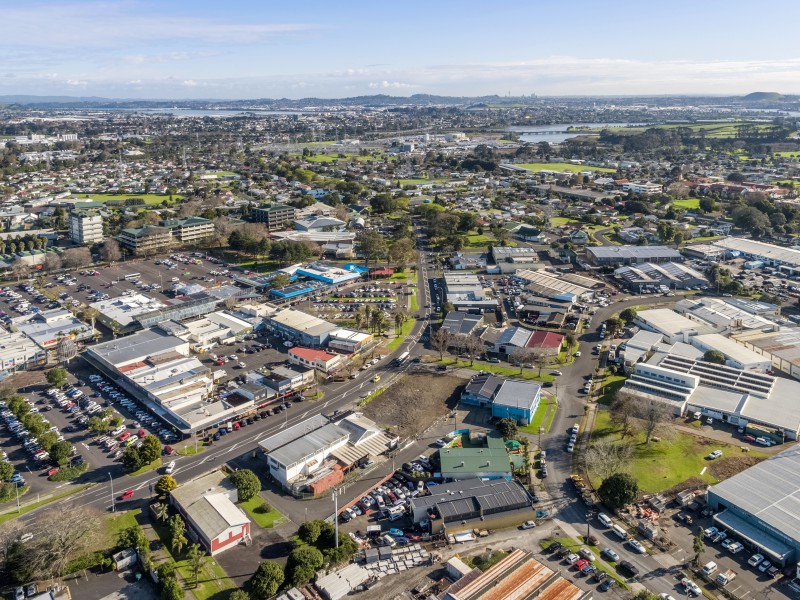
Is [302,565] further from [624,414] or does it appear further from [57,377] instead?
[57,377]

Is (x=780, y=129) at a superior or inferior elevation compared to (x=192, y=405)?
superior

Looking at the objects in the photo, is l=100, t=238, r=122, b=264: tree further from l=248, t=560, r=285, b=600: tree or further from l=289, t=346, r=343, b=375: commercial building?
l=248, t=560, r=285, b=600: tree

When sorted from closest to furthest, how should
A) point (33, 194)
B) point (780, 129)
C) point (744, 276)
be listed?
1. point (744, 276)
2. point (33, 194)
3. point (780, 129)

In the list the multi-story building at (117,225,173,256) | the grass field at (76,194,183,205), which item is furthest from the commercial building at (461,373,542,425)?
the grass field at (76,194,183,205)

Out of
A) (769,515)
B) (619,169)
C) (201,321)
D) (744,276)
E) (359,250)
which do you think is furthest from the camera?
(619,169)

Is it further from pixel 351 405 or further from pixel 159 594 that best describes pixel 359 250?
pixel 159 594

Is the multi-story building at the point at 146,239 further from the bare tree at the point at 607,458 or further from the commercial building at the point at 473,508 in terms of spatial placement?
the bare tree at the point at 607,458

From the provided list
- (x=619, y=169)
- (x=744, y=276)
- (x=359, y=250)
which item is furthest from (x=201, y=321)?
(x=619, y=169)
